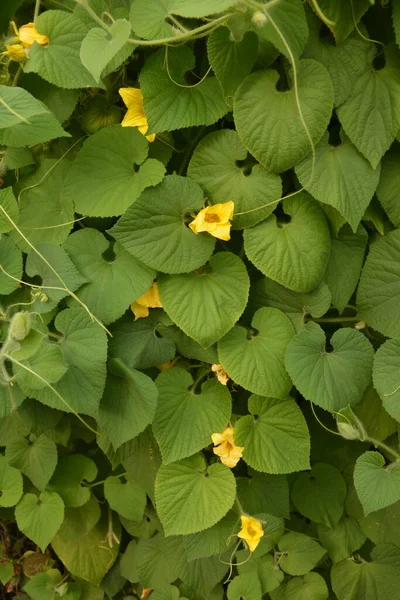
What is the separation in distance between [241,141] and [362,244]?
0.28 metres

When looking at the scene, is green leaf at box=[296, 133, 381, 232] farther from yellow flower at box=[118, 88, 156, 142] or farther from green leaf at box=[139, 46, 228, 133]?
yellow flower at box=[118, 88, 156, 142]

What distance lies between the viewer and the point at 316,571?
1359 millimetres

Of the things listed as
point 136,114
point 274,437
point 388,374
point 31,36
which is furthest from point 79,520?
point 31,36

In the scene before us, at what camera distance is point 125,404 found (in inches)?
44.8

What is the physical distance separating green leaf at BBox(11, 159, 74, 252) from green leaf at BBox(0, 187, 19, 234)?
0.10ft

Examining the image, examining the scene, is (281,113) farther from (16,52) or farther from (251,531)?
(251,531)

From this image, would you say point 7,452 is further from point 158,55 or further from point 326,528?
point 158,55

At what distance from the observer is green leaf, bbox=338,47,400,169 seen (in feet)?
3.21

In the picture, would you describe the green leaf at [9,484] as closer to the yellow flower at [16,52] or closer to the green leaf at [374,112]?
the yellow flower at [16,52]

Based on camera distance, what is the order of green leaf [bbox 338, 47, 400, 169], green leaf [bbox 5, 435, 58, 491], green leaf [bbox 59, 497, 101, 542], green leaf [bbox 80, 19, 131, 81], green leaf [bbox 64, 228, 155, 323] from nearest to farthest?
1. green leaf [bbox 80, 19, 131, 81]
2. green leaf [bbox 338, 47, 400, 169]
3. green leaf [bbox 64, 228, 155, 323]
4. green leaf [bbox 5, 435, 58, 491]
5. green leaf [bbox 59, 497, 101, 542]

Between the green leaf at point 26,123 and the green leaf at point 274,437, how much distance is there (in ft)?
1.93

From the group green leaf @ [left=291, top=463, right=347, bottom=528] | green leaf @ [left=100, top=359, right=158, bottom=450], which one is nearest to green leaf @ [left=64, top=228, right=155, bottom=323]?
green leaf @ [left=100, top=359, right=158, bottom=450]

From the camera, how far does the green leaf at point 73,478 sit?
1.42 meters

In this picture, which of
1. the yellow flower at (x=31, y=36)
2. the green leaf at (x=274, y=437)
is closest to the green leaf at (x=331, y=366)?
the green leaf at (x=274, y=437)
